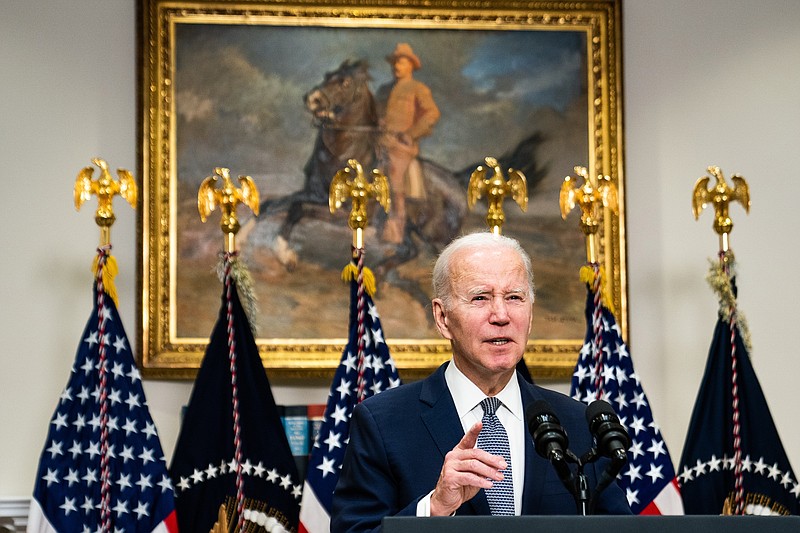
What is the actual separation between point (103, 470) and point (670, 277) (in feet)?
10.1

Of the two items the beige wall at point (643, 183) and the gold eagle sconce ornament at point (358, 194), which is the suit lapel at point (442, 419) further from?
the beige wall at point (643, 183)

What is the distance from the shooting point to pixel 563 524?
2100mm

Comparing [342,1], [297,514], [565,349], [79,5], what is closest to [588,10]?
[342,1]

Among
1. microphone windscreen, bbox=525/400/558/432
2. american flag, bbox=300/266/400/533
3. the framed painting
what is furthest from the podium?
the framed painting

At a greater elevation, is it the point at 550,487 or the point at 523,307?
the point at 523,307

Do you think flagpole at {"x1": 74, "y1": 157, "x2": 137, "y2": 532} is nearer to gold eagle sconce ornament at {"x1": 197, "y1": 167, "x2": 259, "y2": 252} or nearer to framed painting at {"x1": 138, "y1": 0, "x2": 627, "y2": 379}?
gold eagle sconce ornament at {"x1": 197, "y1": 167, "x2": 259, "y2": 252}

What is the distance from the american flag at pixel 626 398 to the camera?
5.02 metres

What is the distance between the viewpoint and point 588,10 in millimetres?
6047

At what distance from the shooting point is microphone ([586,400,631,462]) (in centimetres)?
240

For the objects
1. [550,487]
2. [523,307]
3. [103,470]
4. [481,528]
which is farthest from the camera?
[103,470]

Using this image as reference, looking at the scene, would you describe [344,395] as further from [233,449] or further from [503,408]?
[503,408]

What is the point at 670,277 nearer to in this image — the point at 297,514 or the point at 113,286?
the point at 297,514

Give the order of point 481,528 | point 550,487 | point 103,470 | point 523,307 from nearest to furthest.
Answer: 1. point 481,528
2. point 550,487
3. point 523,307
4. point 103,470

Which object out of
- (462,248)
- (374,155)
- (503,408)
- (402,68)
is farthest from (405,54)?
(503,408)
